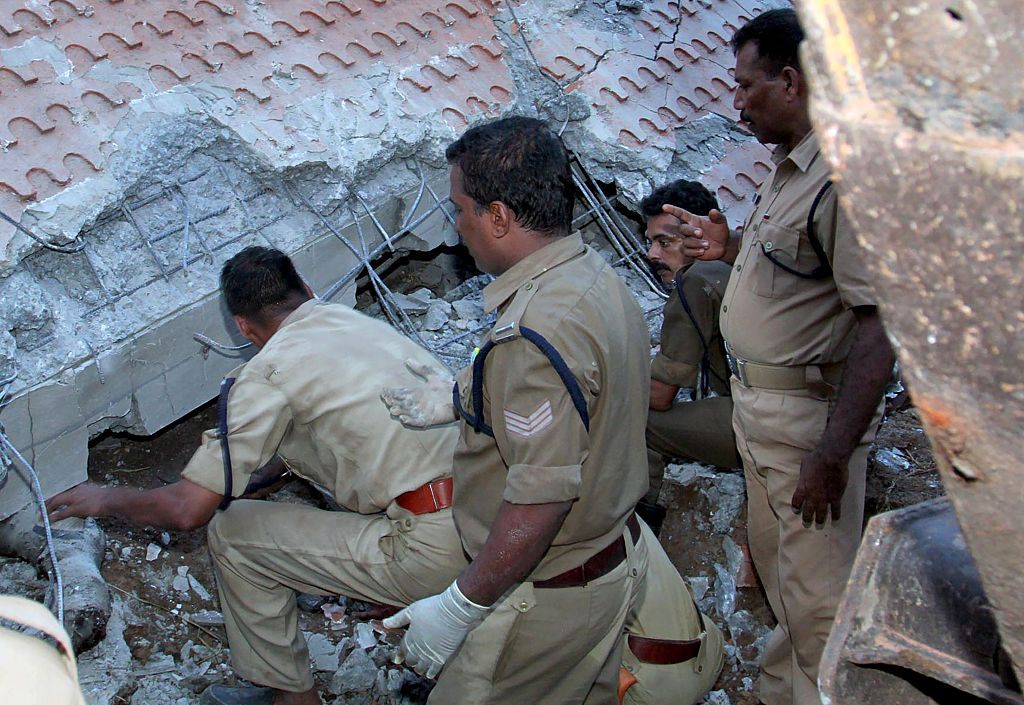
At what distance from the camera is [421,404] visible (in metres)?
3.05

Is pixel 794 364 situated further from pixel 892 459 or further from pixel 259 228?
pixel 259 228

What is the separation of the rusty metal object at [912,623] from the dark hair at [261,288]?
7.68ft

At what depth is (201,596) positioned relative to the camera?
3.96 metres

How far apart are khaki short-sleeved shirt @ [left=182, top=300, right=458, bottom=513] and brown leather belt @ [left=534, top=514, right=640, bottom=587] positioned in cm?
62

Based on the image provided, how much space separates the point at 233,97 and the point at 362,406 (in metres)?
1.72

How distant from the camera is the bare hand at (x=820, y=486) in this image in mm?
2926

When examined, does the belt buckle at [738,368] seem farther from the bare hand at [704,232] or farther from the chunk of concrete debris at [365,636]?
the chunk of concrete debris at [365,636]

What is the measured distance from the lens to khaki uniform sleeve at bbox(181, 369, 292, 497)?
290cm

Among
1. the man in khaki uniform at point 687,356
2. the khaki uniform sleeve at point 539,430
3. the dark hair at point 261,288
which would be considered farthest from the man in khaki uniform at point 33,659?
the man in khaki uniform at point 687,356

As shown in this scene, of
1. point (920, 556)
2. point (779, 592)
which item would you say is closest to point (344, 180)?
point (779, 592)

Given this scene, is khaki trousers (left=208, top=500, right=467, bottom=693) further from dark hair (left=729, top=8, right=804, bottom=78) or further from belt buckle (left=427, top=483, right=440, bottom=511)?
dark hair (left=729, top=8, right=804, bottom=78)

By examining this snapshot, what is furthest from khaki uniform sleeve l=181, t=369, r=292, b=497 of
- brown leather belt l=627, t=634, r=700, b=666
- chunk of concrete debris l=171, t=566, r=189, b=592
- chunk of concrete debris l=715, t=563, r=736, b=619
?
chunk of concrete debris l=715, t=563, r=736, b=619

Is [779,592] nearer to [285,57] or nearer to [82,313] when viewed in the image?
[82,313]

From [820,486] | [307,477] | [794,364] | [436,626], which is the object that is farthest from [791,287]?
[307,477]
